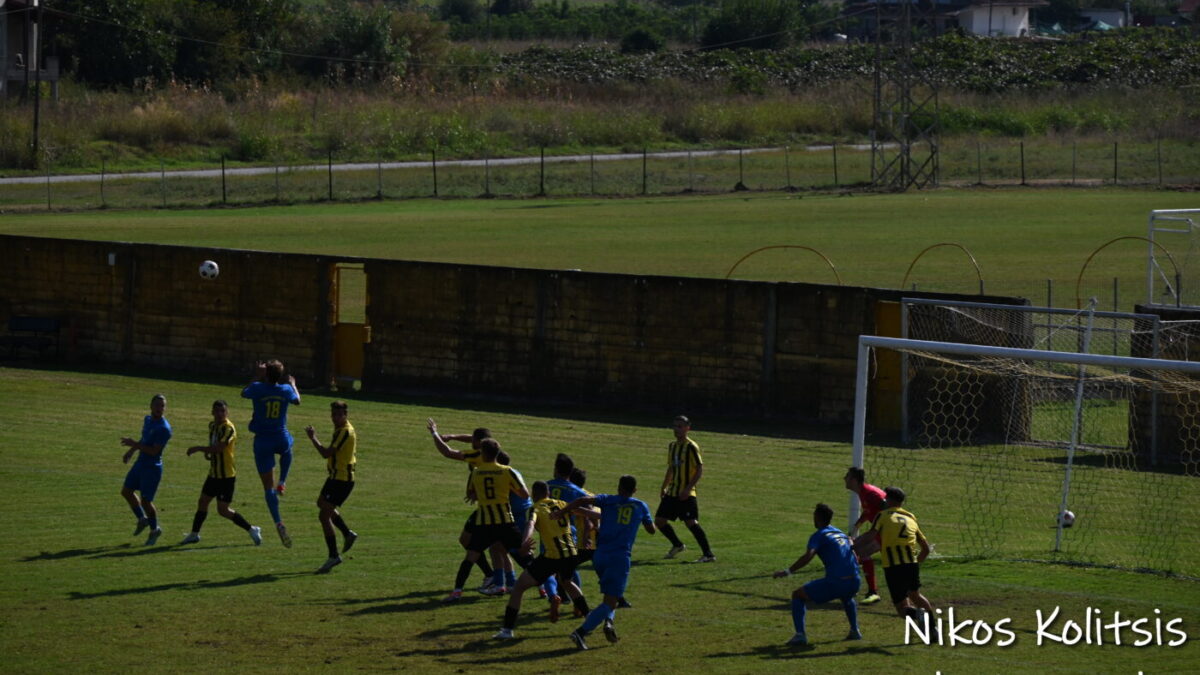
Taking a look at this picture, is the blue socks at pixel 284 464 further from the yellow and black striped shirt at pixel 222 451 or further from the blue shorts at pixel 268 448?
the yellow and black striped shirt at pixel 222 451

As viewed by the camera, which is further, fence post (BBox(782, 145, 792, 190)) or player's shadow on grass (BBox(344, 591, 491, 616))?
fence post (BBox(782, 145, 792, 190))

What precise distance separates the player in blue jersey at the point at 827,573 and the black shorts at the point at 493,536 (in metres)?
2.96

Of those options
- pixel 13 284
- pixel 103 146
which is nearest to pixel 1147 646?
pixel 13 284

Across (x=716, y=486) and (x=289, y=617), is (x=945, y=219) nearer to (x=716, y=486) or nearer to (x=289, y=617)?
(x=716, y=486)

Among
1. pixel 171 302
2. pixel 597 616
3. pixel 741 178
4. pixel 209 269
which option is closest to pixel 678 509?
pixel 597 616

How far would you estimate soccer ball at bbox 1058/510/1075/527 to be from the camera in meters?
17.6

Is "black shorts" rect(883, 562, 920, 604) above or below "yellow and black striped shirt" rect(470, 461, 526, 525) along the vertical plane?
below

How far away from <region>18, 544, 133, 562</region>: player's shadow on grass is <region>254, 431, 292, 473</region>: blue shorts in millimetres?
1775

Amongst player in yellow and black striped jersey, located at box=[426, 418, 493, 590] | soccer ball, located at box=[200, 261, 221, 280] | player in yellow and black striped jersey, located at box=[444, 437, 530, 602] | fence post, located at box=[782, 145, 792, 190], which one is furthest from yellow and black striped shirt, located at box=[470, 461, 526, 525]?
fence post, located at box=[782, 145, 792, 190]

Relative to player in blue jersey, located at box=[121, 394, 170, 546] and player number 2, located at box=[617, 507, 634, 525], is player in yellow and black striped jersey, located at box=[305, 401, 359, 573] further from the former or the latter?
player number 2, located at box=[617, 507, 634, 525]

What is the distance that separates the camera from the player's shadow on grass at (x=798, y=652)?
13.5 meters

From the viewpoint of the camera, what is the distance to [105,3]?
88.9m

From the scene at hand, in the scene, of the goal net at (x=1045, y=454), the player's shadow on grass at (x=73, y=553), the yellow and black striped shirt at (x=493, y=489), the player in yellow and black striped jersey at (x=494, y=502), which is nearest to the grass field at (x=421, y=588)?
the player's shadow on grass at (x=73, y=553)

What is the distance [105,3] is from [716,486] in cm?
7699
